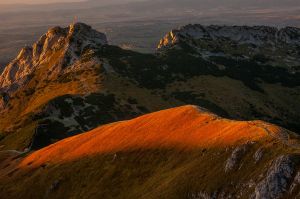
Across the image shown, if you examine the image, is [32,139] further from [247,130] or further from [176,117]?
[247,130]

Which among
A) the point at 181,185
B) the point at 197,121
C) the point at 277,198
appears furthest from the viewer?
the point at 197,121

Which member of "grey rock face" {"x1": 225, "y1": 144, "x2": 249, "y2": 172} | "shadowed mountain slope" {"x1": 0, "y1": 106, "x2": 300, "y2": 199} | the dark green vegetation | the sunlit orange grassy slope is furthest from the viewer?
the sunlit orange grassy slope

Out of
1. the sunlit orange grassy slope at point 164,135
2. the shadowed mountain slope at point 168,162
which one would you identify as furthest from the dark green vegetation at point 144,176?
the sunlit orange grassy slope at point 164,135

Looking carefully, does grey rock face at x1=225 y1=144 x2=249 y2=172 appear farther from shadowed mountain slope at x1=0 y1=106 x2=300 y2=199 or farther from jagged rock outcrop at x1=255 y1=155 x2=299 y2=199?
jagged rock outcrop at x1=255 y1=155 x2=299 y2=199

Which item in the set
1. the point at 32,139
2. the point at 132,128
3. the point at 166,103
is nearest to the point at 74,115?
the point at 32,139

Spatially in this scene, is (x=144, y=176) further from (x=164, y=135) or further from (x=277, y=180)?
(x=277, y=180)

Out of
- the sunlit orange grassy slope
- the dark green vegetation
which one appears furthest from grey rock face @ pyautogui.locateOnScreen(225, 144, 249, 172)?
the sunlit orange grassy slope

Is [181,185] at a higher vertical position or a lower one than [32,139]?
higher

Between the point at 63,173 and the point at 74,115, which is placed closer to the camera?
the point at 63,173

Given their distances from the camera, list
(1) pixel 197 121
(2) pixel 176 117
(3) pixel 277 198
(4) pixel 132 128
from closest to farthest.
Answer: (3) pixel 277 198 < (1) pixel 197 121 < (2) pixel 176 117 < (4) pixel 132 128

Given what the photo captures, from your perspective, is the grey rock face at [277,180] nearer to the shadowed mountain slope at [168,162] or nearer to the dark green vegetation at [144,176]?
the shadowed mountain slope at [168,162]
